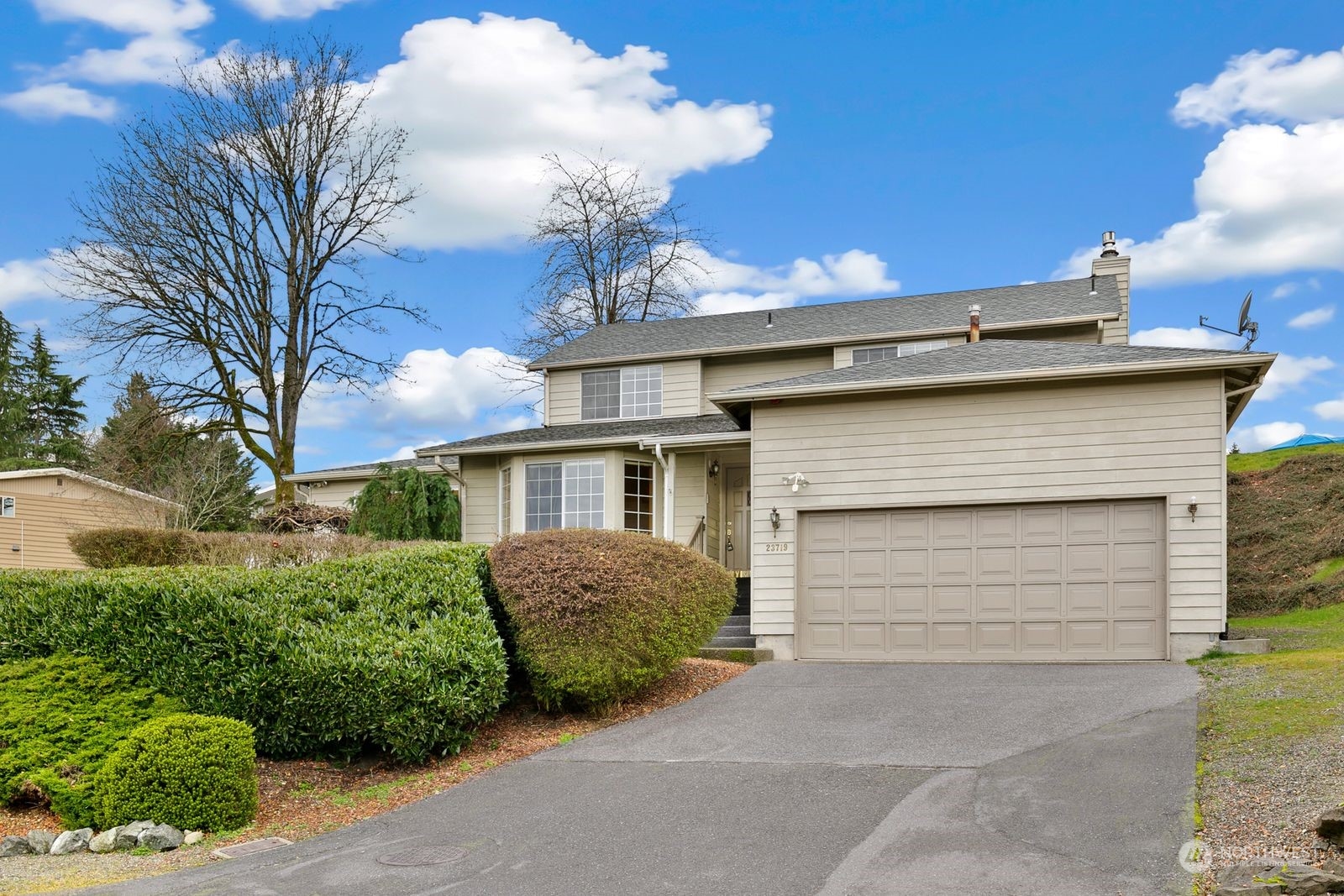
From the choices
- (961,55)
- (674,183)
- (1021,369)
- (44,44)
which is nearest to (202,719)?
(1021,369)

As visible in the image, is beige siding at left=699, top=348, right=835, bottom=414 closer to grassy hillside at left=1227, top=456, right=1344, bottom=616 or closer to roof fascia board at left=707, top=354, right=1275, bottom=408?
roof fascia board at left=707, top=354, right=1275, bottom=408

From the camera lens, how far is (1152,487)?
1215cm

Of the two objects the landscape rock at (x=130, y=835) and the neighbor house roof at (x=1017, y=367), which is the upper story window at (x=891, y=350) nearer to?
the neighbor house roof at (x=1017, y=367)

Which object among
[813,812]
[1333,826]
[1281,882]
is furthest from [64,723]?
[1333,826]

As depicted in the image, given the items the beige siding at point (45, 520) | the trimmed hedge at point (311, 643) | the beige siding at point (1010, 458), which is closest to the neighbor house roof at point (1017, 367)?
the beige siding at point (1010, 458)

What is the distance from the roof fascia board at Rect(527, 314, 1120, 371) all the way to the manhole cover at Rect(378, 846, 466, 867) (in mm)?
13697

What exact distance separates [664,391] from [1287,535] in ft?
38.1

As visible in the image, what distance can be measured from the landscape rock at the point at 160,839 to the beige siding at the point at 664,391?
44.8ft

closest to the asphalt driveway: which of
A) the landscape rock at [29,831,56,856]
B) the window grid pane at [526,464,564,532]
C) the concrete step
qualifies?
the landscape rock at [29,831,56,856]

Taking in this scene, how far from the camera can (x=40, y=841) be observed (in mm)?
7285

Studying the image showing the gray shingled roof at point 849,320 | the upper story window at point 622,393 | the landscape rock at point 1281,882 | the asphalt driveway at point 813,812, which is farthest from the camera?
the upper story window at point 622,393

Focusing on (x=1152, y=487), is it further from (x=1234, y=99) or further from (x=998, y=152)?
(x=1234, y=99)

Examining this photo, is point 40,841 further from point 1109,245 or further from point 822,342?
point 1109,245

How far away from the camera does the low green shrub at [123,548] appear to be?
13.9 m
